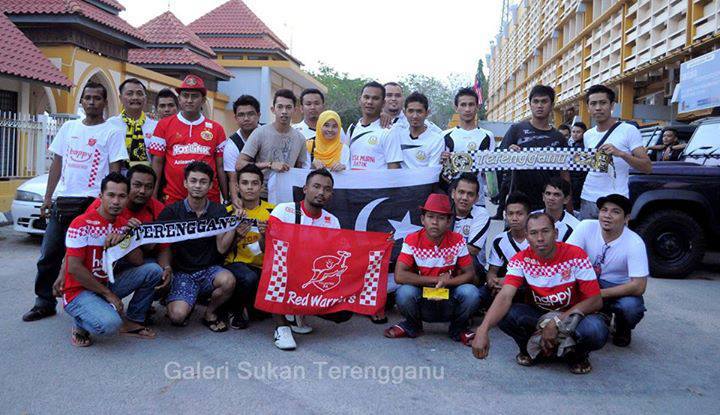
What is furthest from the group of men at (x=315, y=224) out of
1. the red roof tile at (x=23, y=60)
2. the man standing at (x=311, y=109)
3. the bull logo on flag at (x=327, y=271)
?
the red roof tile at (x=23, y=60)

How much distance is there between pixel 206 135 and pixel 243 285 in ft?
4.80

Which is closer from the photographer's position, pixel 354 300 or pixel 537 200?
pixel 354 300

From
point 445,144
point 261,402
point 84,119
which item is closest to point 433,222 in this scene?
point 445,144

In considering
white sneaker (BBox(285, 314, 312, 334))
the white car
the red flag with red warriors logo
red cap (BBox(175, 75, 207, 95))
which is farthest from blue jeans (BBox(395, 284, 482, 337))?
the white car

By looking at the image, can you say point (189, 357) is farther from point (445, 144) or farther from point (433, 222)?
point (445, 144)

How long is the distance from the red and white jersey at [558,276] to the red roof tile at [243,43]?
2648cm

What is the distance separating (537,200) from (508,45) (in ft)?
148

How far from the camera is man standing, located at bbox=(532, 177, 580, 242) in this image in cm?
512

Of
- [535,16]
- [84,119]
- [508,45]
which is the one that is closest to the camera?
[84,119]

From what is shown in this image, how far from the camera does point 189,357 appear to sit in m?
4.15

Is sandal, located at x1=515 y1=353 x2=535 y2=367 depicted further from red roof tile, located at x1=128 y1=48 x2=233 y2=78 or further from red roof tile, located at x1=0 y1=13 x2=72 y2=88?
red roof tile, located at x1=128 y1=48 x2=233 y2=78

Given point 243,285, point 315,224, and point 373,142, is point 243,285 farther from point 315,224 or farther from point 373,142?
point 373,142

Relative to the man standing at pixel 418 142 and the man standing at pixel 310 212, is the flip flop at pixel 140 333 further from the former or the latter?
the man standing at pixel 418 142

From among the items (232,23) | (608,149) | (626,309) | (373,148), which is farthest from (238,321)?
(232,23)
